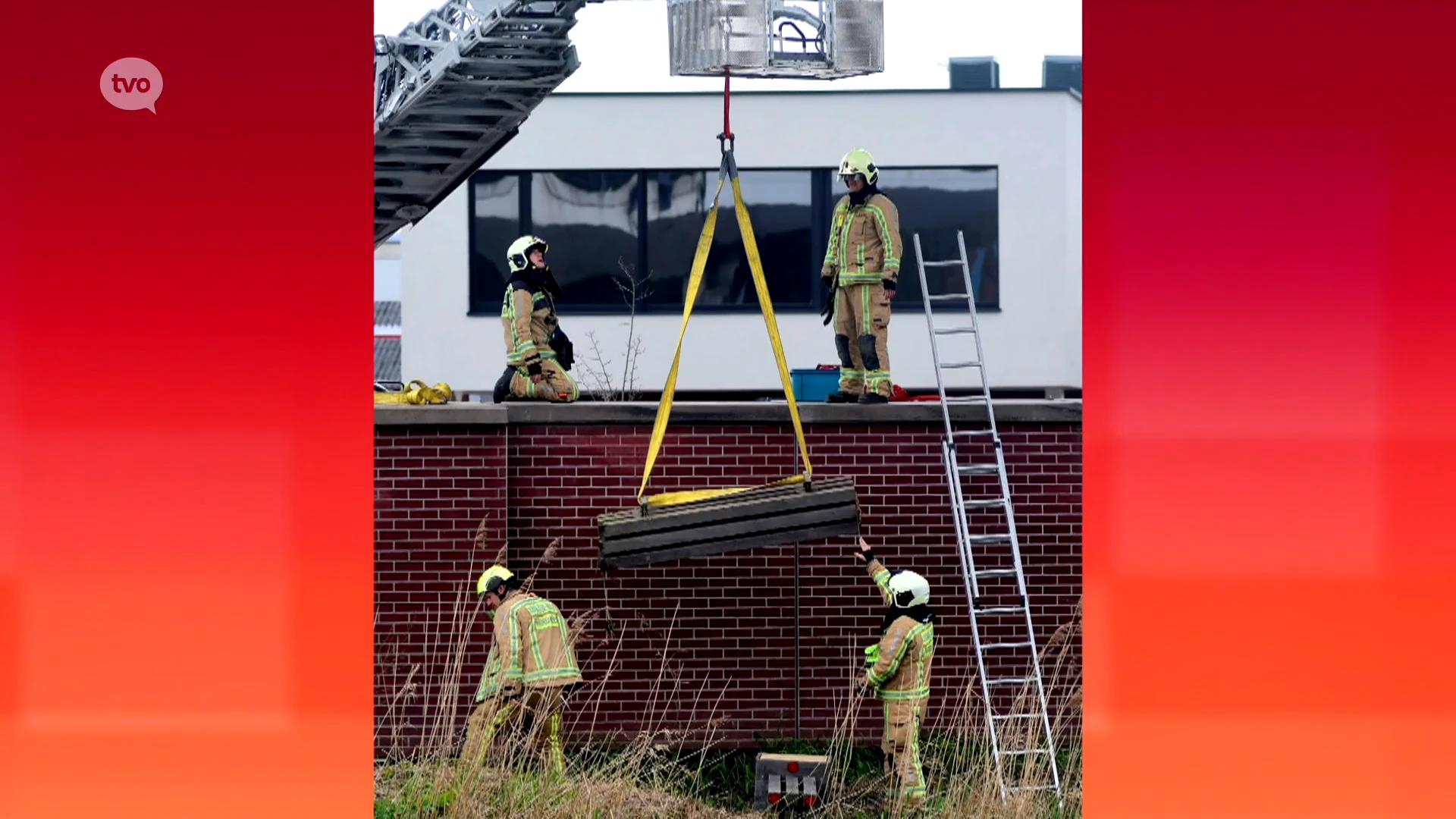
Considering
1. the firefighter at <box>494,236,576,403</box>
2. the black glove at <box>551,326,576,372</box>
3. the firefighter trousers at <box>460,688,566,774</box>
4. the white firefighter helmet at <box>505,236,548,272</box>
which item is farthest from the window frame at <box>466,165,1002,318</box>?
the firefighter trousers at <box>460,688,566,774</box>

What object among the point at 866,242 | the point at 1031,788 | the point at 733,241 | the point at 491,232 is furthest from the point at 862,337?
the point at 491,232

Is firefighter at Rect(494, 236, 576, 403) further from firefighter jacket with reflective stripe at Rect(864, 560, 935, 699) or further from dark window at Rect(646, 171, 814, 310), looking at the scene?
dark window at Rect(646, 171, 814, 310)

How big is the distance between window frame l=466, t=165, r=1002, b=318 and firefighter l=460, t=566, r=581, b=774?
12.4 m

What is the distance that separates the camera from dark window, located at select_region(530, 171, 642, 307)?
22531 millimetres

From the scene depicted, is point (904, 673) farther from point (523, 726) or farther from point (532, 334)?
point (532, 334)

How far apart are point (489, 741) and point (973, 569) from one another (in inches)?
145

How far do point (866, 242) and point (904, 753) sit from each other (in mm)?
3665

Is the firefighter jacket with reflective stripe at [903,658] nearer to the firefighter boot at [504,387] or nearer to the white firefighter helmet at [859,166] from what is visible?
the white firefighter helmet at [859,166]

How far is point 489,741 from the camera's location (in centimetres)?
916
